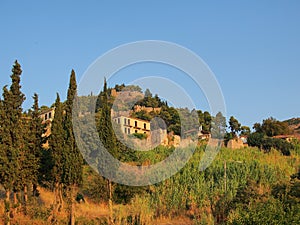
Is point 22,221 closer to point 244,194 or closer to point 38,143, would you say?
point 38,143

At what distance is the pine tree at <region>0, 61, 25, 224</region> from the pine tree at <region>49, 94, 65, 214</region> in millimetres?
1204

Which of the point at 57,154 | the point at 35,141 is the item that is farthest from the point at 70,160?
the point at 35,141

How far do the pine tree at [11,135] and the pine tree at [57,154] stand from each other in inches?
47.4

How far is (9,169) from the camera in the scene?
1439cm

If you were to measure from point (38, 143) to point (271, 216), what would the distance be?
9520 mm

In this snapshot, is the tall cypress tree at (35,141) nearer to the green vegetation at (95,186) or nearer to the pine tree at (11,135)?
the green vegetation at (95,186)

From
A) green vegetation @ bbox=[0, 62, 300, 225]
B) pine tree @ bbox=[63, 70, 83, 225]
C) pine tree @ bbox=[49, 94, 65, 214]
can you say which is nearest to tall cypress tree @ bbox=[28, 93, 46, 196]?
green vegetation @ bbox=[0, 62, 300, 225]

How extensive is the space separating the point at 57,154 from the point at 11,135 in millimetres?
1882

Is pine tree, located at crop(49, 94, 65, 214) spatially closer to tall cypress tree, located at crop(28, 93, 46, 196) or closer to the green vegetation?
the green vegetation

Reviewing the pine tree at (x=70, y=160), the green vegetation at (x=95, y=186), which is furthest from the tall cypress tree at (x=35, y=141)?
the pine tree at (x=70, y=160)

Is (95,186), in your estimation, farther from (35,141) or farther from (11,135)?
(11,135)

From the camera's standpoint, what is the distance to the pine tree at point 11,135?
14.4 meters

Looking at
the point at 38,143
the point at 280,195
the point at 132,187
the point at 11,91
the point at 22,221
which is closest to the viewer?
the point at 280,195

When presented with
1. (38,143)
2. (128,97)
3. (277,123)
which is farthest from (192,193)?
(277,123)
